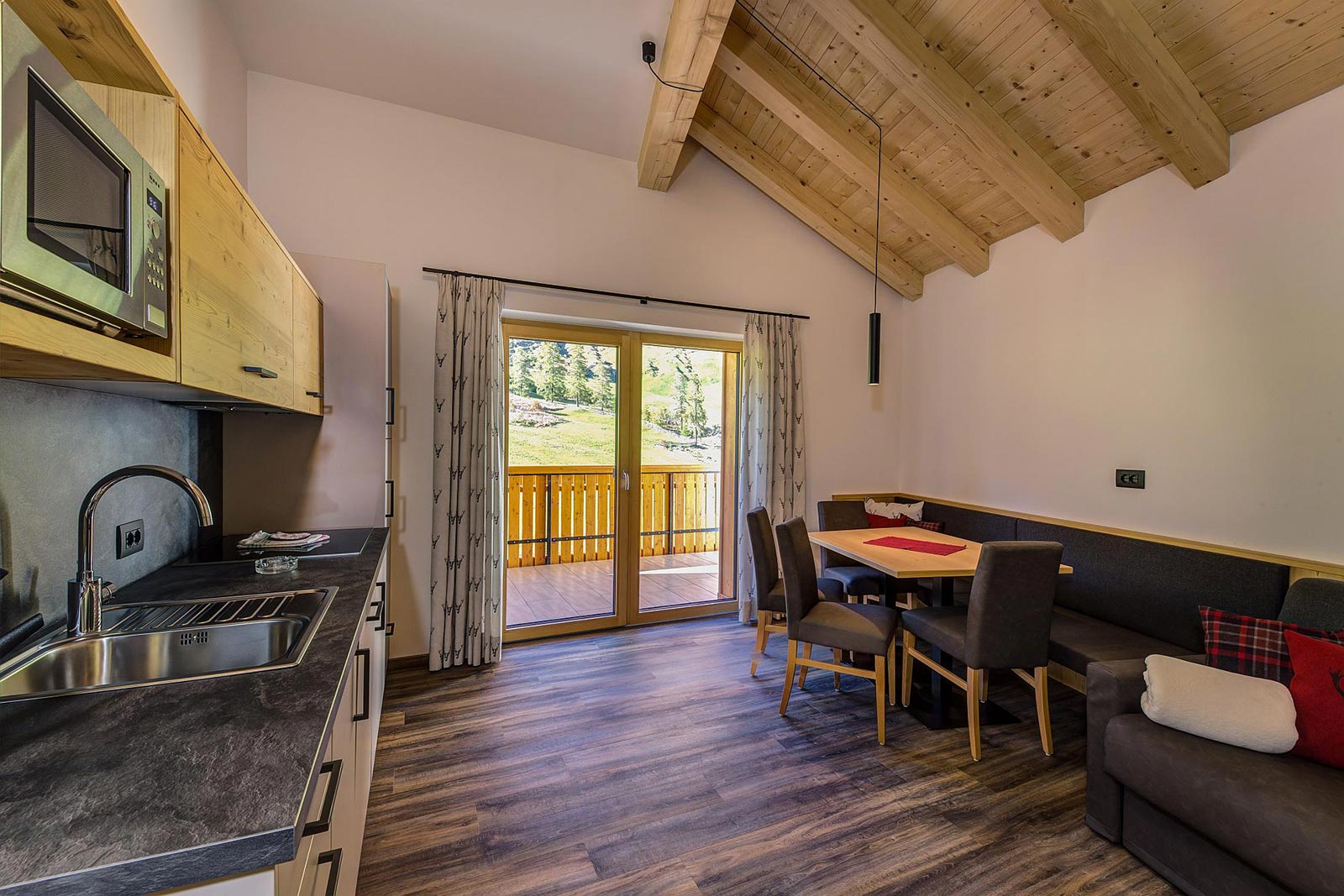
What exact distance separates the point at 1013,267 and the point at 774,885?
3.89 meters

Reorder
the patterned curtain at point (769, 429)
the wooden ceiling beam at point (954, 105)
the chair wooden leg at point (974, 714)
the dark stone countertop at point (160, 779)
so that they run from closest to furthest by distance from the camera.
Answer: the dark stone countertop at point (160, 779) → the chair wooden leg at point (974, 714) → the wooden ceiling beam at point (954, 105) → the patterned curtain at point (769, 429)

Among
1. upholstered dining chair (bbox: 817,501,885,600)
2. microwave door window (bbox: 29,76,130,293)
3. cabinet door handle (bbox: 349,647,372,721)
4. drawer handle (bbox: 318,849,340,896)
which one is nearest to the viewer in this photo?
microwave door window (bbox: 29,76,130,293)

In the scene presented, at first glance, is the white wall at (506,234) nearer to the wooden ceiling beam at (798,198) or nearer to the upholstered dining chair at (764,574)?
the wooden ceiling beam at (798,198)

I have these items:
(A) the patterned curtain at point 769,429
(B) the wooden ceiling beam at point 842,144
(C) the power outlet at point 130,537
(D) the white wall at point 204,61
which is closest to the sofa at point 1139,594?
(A) the patterned curtain at point 769,429

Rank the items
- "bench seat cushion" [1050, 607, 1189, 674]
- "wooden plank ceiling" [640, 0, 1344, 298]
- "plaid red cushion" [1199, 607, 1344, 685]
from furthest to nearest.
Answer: "bench seat cushion" [1050, 607, 1189, 674], "wooden plank ceiling" [640, 0, 1344, 298], "plaid red cushion" [1199, 607, 1344, 685]

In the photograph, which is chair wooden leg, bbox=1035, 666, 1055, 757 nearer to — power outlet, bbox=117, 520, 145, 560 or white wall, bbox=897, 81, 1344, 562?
white wall, bbox=897, 81, 1344, 562

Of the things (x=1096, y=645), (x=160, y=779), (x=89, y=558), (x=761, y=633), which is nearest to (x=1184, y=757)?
(x=1096, y=645)

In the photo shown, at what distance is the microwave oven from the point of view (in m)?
0.68

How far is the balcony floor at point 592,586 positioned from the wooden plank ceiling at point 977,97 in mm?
2798

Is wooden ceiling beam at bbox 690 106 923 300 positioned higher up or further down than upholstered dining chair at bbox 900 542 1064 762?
higher up

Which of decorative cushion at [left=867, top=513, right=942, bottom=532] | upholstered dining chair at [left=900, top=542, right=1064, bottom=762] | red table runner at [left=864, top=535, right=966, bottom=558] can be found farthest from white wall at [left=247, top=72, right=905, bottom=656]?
upholstered dining chair at [left=900, top=542, right=1064, bottom=762]

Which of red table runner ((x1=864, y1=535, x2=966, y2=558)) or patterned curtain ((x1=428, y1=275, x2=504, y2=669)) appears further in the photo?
patterned curtain ((x1=428, y1=275, x2=504, y2=669))

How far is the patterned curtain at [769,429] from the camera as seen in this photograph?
4.16m

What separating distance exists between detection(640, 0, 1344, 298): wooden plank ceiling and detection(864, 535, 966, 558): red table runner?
2070mm
